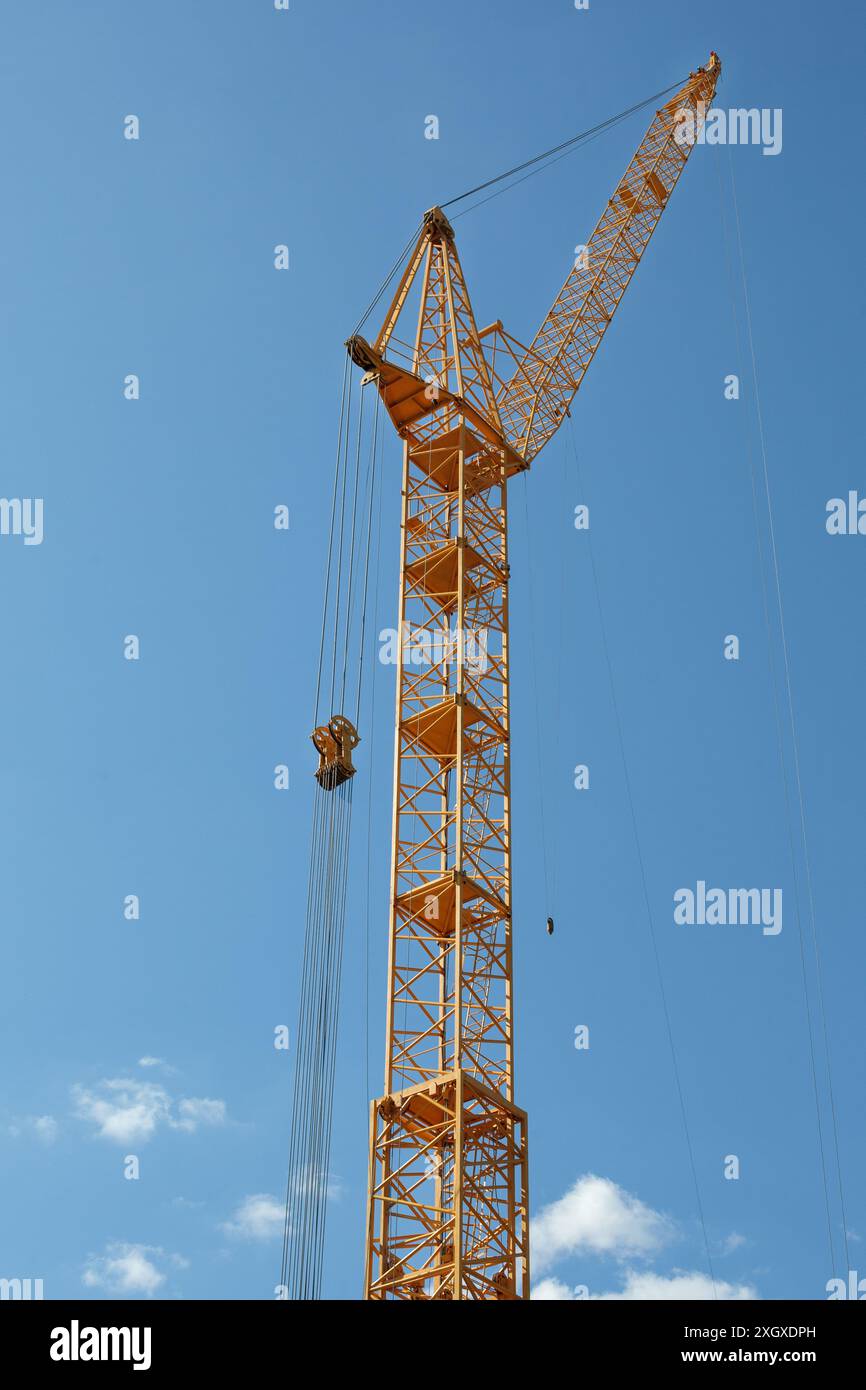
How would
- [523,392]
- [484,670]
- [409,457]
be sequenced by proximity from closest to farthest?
[484,670] → [409,457] → [523,392]

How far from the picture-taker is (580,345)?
59406 millimetres

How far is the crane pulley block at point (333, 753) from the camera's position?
154 feet

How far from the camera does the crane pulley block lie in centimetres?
4684

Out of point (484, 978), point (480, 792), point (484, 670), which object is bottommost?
point (484, 978)

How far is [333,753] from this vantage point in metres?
46.9

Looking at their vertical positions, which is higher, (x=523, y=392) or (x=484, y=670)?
(x=523, y=392)
